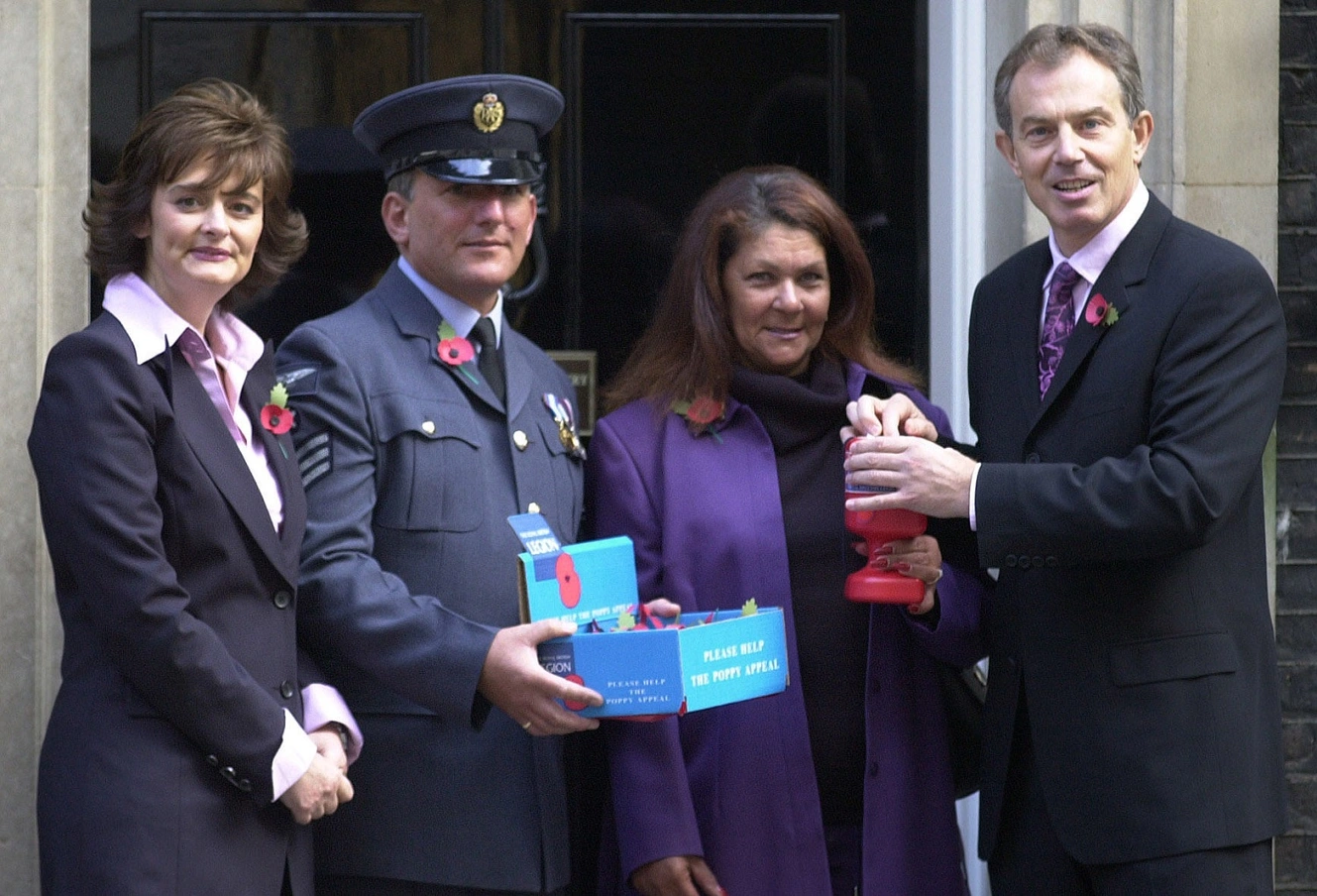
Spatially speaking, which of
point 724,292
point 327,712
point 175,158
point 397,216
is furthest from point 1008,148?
point 327,712

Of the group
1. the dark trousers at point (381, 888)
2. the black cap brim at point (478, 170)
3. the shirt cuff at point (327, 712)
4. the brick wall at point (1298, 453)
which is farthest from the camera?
the brick wall at point (1298, 453)

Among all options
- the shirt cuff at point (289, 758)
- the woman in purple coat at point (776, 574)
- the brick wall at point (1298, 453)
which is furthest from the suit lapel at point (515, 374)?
the brick wall at point (1298, 453)

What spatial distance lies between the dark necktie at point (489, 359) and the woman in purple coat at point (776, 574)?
0.25 m

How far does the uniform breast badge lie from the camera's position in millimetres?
3351

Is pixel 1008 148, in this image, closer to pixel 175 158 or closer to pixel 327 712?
pixel 175 158

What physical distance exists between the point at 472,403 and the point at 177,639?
0.81 meters

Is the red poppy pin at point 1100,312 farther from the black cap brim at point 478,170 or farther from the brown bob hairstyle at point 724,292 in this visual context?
the black cap brim at point 478,170

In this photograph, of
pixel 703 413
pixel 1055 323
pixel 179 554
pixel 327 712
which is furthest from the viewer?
pixel 703 413

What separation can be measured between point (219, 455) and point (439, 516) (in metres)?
0.47

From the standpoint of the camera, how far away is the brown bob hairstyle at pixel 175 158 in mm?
2801

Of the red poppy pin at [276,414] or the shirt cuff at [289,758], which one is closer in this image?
the shirt cuff at [289,758]

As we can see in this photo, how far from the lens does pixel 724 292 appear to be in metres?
3.45

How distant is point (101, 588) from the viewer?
8.46 feet

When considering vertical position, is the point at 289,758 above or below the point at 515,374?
below
